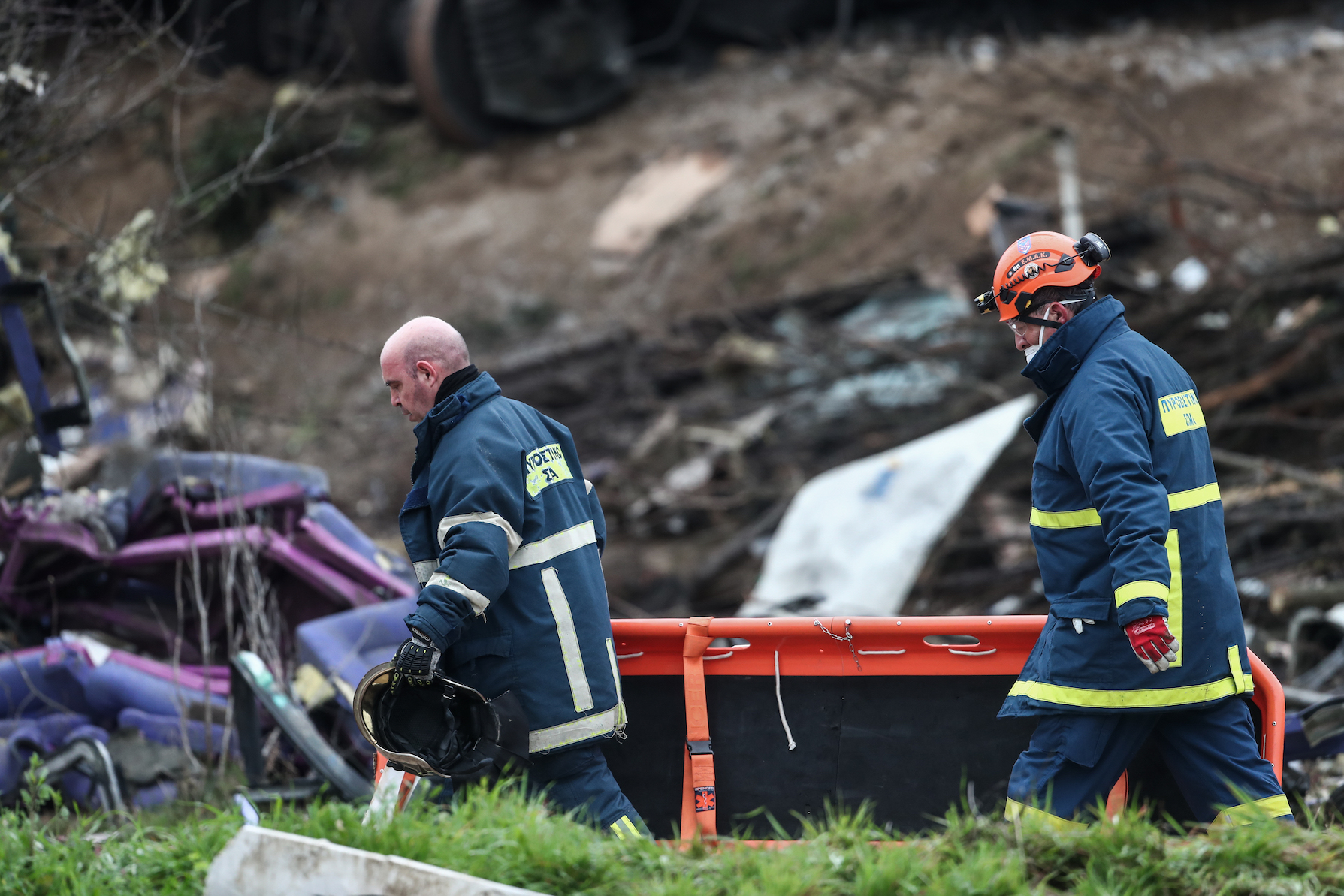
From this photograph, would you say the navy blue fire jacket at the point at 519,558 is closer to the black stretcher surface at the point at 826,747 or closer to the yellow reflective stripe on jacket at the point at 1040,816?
the black stretcher surface at the point at 826,747

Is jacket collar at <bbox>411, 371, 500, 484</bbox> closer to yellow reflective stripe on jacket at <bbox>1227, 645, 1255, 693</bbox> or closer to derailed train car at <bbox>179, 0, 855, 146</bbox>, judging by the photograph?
yellow reflective stripe on jacket at <bbox>1227, 645, 1255, 693</bbox>

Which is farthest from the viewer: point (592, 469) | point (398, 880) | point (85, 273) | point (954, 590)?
point (592, 469)

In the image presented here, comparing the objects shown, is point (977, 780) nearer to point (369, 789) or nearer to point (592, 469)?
point (369, 789)

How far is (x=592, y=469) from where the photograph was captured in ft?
27.0

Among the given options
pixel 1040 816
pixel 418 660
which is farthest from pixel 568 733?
pixel 1040 816

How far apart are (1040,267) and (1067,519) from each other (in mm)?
608

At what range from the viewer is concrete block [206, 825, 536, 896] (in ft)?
7.34

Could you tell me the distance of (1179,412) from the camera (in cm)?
281

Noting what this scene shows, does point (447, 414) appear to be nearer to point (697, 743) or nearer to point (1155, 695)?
point (697, 743)

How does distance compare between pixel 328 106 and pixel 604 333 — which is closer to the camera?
pixel 604 333

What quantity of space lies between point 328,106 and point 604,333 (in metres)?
5.14

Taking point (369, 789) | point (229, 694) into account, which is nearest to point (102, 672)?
point (229, 694)

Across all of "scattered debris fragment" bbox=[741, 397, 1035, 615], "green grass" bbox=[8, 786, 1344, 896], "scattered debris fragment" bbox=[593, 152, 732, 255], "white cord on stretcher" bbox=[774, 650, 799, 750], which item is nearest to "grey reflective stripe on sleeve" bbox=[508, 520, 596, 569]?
"green grass" bbox=[8, 786, 1344, 896]

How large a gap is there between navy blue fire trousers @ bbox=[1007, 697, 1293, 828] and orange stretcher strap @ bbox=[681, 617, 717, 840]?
0.79 metres
